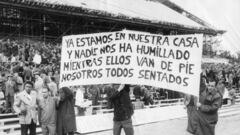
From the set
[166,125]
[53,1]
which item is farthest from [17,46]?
[166,125]

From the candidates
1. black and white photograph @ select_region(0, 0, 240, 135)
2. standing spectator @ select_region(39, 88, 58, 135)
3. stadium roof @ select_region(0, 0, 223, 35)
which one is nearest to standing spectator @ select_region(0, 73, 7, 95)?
black and white photograph @ select_region(0, 0, 240, 135)

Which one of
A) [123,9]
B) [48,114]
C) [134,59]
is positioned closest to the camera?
[134,59]

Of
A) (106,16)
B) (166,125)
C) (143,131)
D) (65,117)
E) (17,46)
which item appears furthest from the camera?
(106,16)

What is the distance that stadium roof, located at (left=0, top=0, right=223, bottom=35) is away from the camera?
912 inches

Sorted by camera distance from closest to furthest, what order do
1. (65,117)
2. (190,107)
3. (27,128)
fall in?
1. (65,117)
2. (27,128)
3. (190,107)

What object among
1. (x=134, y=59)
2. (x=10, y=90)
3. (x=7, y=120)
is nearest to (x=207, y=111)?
(x=134, y=59)

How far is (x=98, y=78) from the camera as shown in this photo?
26.5 feet

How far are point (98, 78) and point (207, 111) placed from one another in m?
2.04

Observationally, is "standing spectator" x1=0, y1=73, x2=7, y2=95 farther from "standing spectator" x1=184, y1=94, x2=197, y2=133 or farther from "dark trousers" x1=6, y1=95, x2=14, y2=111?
"standing spectator" x1=184, y1=94, x2=197, y2=133

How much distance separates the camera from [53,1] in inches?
918

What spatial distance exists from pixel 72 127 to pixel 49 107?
632 millimetres

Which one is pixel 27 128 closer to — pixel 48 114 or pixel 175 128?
pixel 48 114

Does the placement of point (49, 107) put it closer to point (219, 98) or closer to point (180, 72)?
point (180, 72)

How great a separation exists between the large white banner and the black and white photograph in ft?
0.06
